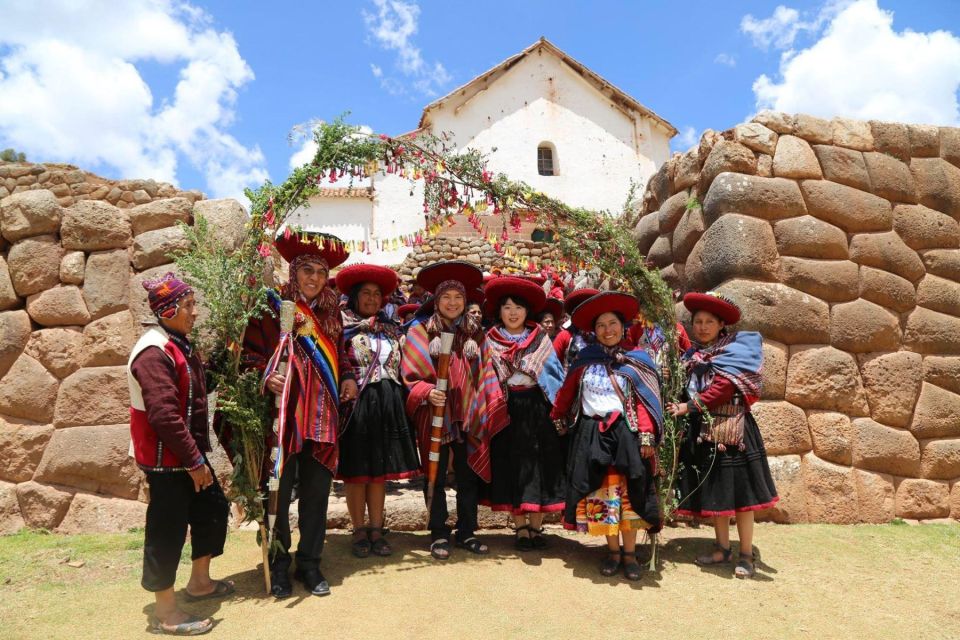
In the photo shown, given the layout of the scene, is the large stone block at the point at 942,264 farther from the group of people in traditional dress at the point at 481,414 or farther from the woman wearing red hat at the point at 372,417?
the woman wearing red hat at the point at 372,417

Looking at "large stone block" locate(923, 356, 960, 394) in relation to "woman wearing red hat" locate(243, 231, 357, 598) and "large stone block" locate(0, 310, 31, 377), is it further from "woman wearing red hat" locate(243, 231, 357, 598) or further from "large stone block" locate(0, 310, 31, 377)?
"large stone block" locate(0, 310, 31, 377)

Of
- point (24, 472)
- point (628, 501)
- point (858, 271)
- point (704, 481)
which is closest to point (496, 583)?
point (628, 501)

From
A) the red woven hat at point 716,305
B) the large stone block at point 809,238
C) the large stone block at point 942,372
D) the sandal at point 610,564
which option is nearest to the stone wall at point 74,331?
the sandal at point 610,564

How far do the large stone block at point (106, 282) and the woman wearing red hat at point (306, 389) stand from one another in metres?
1.94

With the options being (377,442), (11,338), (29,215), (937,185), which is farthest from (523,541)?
(937,185)

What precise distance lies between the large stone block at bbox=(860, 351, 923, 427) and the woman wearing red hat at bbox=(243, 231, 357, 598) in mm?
4408

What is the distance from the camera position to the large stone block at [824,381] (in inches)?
202

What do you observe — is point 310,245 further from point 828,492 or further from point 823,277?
point 828,492

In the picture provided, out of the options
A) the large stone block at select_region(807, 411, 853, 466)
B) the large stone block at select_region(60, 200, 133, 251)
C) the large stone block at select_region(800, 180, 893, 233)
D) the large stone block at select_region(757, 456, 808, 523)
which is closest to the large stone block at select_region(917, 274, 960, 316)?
the large stone block at select_region(800, 180, 893, 233)

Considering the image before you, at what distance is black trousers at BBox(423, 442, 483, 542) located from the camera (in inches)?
163

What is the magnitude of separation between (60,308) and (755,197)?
5.82 m

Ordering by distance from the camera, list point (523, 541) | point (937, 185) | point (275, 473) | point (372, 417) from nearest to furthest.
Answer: point (275, 473) < point (372, 417) < point (523, 541) < point (937, 185)

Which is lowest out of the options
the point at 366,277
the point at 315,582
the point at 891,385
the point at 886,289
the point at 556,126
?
the point at 315,582

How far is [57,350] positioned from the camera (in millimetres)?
4840
